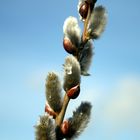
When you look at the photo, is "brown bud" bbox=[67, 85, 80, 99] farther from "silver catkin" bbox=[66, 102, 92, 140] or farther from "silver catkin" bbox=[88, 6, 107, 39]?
"silver catkin" bbox=[88, 6, 107, 39]

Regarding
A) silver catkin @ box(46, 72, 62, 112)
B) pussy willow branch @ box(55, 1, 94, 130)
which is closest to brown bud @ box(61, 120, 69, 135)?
pussy willow branch @ box(55, 1, 94, 130)

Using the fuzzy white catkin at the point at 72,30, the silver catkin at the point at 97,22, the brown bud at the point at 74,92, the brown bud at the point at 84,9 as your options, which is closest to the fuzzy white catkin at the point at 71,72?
the brown bud at the point at 74,92

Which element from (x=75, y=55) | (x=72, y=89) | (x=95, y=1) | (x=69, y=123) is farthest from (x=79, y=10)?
(x=69, y=123)

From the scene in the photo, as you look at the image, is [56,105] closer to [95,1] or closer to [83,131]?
[83,131]

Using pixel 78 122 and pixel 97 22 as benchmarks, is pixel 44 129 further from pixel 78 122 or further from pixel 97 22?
pixel 97 22

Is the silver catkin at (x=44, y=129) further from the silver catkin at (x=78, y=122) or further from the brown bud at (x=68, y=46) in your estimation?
the brown bud at (x=68, y=46)
